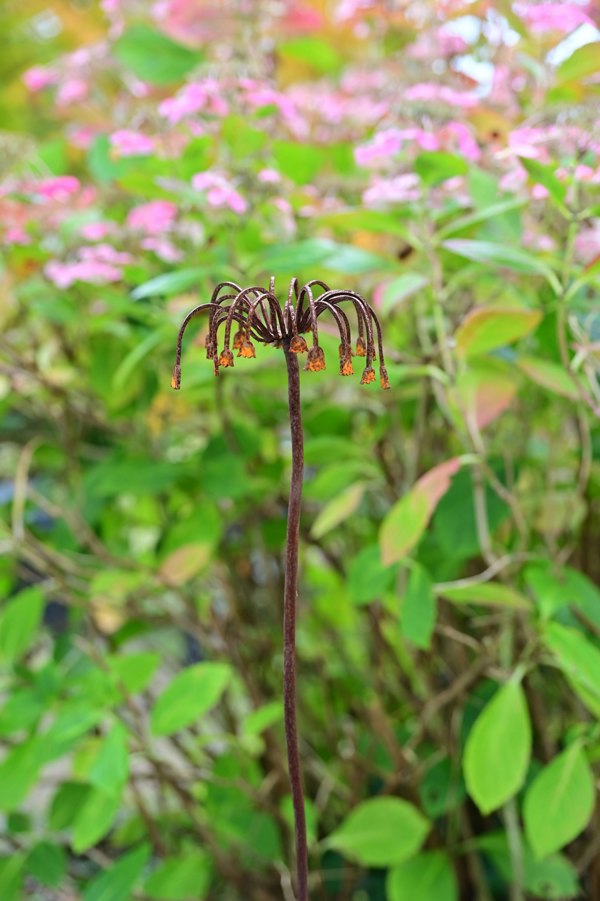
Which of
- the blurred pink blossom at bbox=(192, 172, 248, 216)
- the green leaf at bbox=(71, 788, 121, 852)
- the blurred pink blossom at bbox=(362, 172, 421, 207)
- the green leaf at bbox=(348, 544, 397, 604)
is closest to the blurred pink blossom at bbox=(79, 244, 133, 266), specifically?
the blurred pink blossom at bbox=(192, 172, 248, 216)

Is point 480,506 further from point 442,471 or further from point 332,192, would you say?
point 332,192

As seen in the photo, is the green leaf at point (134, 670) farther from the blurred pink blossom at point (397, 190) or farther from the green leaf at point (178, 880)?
the blurred pink blossom at point (397, 190)

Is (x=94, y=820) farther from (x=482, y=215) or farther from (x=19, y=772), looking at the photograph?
(x=482, y=215)

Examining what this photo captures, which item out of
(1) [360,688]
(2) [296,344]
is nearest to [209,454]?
(1) [360,688]

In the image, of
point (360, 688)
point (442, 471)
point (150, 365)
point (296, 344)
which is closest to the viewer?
point (296, 344)

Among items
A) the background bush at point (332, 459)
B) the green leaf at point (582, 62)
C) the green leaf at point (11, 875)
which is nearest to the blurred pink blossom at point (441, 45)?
the background bush at point (332, 459)

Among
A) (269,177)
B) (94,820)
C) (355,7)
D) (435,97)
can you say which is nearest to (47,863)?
(94,820)

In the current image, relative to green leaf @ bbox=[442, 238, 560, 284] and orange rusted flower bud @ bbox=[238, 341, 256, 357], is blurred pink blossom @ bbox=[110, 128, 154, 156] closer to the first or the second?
green leaf @ bbox=[442, 238, 560, 284]
